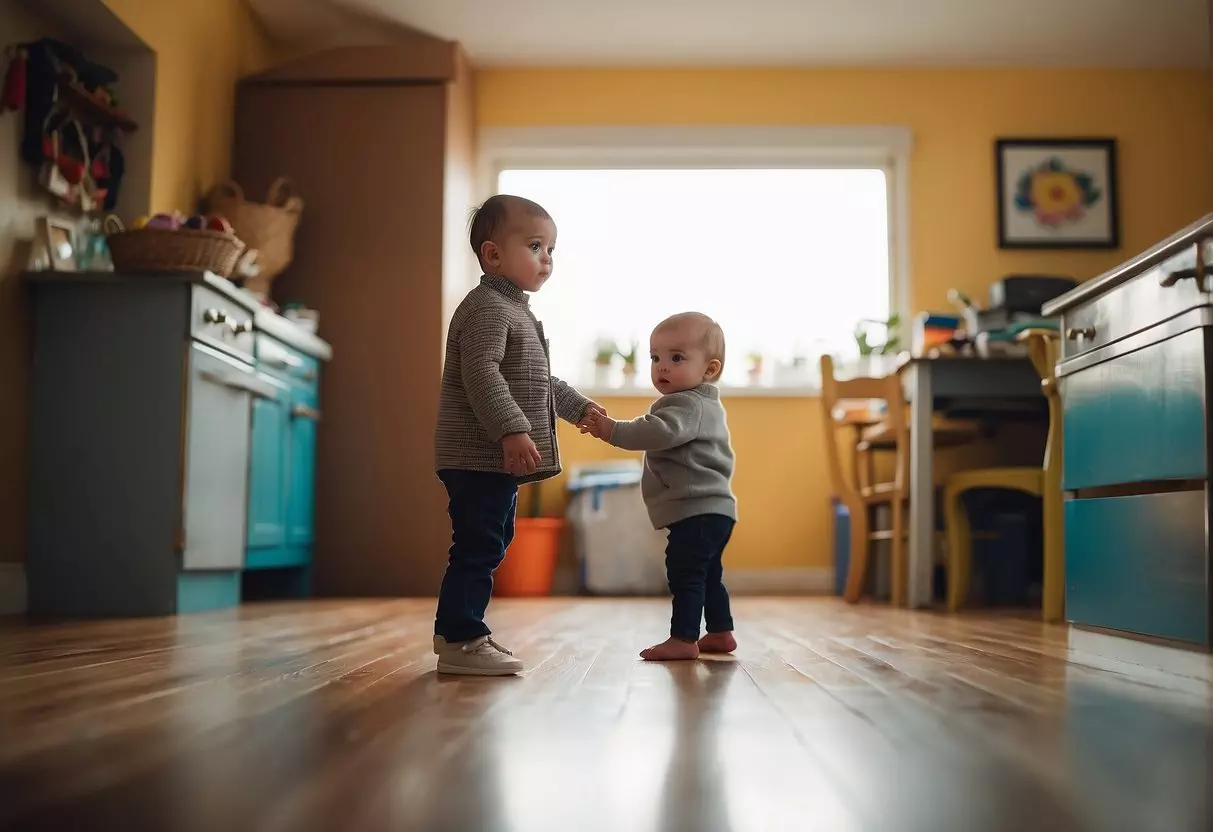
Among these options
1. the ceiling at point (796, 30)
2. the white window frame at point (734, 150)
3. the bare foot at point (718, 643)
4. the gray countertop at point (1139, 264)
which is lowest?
the bare foot at point (718, 643)

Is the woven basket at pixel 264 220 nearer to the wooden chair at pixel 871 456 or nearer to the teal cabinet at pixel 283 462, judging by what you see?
Answer: the teal cabinet at pixel 283 462

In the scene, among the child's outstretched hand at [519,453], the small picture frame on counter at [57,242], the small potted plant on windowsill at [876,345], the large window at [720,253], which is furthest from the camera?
the large window at [720,253]

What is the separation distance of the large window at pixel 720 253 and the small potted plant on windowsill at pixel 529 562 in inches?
36.7

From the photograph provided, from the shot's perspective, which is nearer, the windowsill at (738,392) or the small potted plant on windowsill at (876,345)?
the small potted plant on windowsill at (876,345)

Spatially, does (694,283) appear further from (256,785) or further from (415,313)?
(256,785)

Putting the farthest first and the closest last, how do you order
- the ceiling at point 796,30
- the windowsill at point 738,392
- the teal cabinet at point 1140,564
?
the windowsill at point 738,392 → the ceiling at point 796,30 → the teal cabinet at point 1140,564

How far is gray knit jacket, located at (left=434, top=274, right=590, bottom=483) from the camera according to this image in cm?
194

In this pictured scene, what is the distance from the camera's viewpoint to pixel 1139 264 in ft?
7.63

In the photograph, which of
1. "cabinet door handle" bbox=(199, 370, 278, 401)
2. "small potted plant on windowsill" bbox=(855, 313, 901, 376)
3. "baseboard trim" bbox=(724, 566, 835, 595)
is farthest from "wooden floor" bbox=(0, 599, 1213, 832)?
"small potted plant on windowsill" bbox=(855, 313, 901, 376)

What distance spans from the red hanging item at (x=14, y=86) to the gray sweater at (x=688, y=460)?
2.15 meters

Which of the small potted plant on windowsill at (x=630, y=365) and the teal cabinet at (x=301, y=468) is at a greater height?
the small potted plant on windowsill at (x=630, y=365)

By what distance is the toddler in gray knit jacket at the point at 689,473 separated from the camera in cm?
233

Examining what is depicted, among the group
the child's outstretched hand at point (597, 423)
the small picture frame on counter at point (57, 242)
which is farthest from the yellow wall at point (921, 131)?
the child's outstretched hand at point (597, 423)

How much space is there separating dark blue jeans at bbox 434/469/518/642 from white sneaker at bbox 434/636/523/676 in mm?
14
